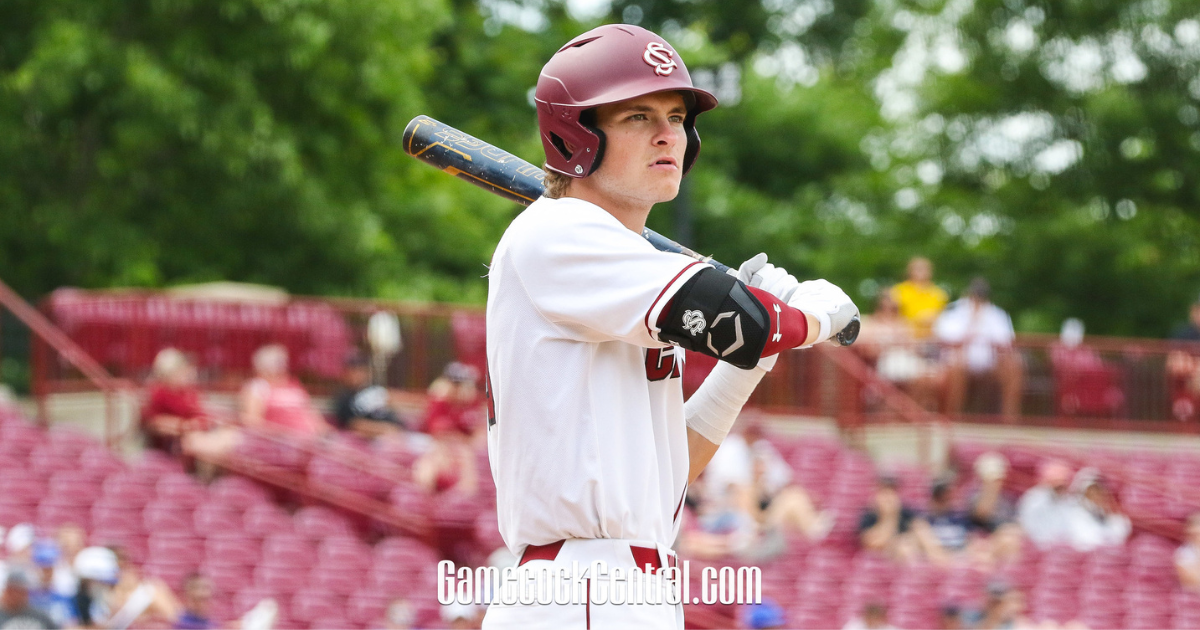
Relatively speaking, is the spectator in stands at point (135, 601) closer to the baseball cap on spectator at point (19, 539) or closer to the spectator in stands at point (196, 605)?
the spectator in stands at point (196, 605)

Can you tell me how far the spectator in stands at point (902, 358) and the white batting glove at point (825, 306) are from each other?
973 centimetres

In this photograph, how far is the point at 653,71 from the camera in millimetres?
2729

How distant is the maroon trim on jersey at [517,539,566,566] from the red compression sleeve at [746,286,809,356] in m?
0.56

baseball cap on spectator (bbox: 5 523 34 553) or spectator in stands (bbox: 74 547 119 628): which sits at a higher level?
baseball cap on spectator (bbox: 5 523 34 553)

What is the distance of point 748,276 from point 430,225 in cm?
1778

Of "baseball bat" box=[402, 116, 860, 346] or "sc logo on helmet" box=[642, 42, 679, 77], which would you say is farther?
"baseball bat" box=[402, 116, 860, 346]

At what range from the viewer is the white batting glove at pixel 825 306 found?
2.72m

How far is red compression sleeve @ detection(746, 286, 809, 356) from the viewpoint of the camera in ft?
8.49

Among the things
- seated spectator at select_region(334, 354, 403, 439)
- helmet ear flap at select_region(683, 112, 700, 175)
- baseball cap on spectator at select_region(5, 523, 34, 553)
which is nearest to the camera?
helmet ear flap at select_region(683, 112, 700, 175)

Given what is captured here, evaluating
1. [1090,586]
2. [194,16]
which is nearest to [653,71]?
[1090,586]

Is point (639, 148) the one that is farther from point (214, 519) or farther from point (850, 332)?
point (214, 519)

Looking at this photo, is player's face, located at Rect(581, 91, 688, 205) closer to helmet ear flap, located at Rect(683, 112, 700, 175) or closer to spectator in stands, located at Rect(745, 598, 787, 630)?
helmet ear flap, located at Rect(683, 112, 700, 175)

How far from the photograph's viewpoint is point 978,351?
12.4 meters

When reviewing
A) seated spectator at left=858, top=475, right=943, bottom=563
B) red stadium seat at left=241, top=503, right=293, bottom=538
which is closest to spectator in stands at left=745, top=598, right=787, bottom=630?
seated spectator at left=858, top=475, right=943, bottom=563
